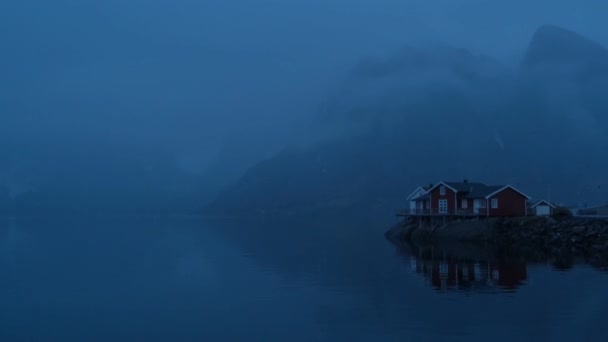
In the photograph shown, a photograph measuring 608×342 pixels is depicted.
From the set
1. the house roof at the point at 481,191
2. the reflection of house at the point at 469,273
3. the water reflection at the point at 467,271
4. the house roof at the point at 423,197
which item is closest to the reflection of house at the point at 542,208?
the house roof at the point at 481,191

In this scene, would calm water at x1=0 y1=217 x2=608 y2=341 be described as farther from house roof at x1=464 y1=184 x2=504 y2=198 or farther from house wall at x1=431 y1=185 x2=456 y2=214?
house wall at x1=431 y1=185 x2=456 y2=214

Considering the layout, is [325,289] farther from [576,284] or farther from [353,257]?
[353,257]

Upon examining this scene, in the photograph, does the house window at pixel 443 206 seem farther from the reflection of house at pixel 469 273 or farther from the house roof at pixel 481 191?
the reflection of house at pixel 469 273

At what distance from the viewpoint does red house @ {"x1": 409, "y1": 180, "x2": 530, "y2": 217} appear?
81562 millimetres

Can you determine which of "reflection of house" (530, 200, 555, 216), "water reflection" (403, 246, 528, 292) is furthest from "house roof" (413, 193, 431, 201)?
"water reflection" (403, 246, 528, 292)

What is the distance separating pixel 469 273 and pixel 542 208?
42.0m

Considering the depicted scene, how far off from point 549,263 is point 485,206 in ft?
90.0

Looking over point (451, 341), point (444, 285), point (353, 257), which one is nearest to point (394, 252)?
point (353, 257)

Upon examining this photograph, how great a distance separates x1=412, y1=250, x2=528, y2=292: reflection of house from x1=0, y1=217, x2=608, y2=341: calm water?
3.1 inches

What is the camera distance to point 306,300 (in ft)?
123

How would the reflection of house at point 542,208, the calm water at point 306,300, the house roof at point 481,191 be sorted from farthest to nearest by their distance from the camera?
the reflection of house at point 542,208
the house roof at point 481,191
the calm water at point 306,300

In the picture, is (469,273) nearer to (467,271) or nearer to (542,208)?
(467,271)

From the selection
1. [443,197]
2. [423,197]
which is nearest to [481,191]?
[443,197]

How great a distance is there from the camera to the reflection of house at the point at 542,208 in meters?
85.1
